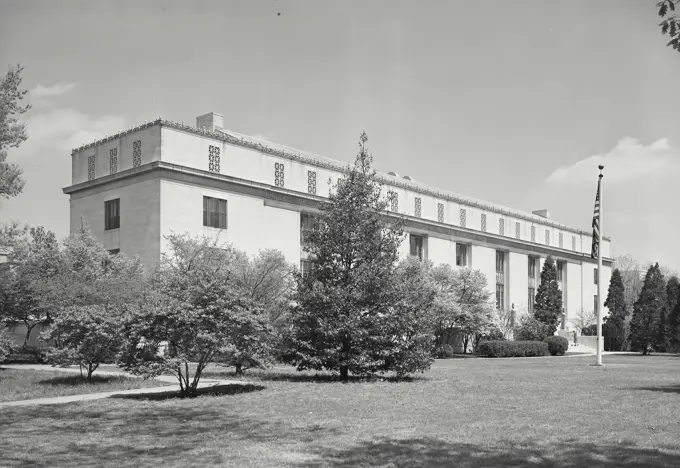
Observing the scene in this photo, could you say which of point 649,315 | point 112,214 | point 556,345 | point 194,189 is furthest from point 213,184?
point 649,315

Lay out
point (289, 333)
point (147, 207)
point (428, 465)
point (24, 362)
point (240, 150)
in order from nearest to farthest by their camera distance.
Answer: point (428, 465) < point (289, 333) < point (24, 362) < point (147, 207) < point (240, 150)

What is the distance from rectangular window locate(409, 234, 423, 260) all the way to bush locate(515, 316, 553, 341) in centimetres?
1278

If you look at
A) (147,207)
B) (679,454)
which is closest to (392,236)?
(679,454)

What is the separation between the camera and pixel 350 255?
2531 centimetres

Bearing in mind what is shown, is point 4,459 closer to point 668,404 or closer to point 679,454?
point 679,454

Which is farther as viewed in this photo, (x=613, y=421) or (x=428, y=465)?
(x=613, y=421)

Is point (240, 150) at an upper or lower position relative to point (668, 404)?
upper

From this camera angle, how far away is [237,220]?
54219 mm

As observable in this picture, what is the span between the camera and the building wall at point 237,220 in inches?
1975

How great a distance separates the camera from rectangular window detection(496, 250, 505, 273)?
88.2m

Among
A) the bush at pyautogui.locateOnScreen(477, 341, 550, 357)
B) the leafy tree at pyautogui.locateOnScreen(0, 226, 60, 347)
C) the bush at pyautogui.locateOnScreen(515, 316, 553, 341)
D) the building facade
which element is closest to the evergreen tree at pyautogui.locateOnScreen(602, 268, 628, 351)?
the bush at pyautogui.locateOnScreen(515, 316, 553, 341)

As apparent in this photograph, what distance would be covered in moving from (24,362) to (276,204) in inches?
953

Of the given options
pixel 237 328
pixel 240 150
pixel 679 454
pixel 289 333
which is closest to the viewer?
pixel 679 454

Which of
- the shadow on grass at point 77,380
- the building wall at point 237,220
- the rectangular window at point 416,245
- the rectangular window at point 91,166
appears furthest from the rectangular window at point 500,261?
the shadow on grass at point 77,380
